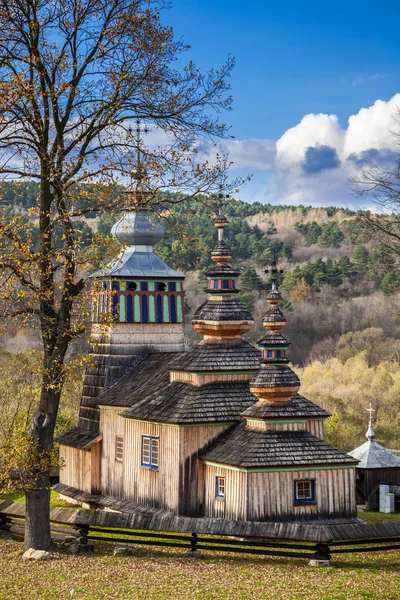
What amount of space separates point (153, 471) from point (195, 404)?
7.95 feet

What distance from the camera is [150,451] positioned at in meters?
29.5

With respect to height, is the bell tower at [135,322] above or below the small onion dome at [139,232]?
below

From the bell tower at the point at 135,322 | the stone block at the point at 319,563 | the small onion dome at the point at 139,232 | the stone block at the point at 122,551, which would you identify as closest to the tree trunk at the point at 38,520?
the stone block at the point at 122,551

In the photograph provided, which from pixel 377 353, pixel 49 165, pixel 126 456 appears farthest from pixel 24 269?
pixel 377 353

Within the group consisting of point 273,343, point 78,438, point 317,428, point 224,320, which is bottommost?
point 78,438

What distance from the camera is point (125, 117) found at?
23.3 m

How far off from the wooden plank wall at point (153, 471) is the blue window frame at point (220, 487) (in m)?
1.20

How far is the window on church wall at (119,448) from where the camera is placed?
3172cm

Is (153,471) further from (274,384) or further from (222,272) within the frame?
(222,272)

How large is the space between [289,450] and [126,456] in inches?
260

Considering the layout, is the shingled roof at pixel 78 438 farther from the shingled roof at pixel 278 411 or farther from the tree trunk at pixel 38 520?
the tree trunk at pixel 38 520

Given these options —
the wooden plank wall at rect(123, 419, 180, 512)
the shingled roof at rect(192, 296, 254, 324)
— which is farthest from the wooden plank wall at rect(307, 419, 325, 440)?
the wooden plank wall at rect(123, 419, 180, 512)

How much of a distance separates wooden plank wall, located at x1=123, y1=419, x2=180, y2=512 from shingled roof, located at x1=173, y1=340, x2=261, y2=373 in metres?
2.01

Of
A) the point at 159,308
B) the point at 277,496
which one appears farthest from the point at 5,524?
the point at 159,308
